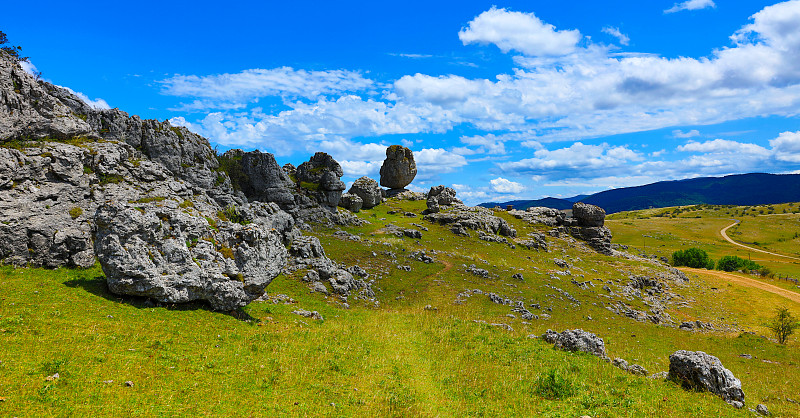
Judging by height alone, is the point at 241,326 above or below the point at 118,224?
below

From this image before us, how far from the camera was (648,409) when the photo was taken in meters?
16.4

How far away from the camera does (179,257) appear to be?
72.4 ft

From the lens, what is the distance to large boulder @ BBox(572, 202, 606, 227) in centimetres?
11306

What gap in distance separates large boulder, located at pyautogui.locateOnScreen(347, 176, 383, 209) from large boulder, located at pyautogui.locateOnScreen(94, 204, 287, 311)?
3371 inches

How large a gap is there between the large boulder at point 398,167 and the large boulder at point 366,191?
2826cm

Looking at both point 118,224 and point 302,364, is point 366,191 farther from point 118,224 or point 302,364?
point 302,364

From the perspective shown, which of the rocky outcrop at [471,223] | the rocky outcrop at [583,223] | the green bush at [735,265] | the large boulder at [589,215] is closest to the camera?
the rocky outcrop at [471,223]

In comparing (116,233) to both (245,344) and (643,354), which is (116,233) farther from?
(643,354)

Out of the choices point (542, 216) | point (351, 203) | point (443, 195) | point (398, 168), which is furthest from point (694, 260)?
point (351, 203)

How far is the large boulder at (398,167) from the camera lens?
146000mm

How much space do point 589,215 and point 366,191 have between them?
72.4m

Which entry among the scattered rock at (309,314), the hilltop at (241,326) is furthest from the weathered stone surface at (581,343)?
the scattered rock at (309,314)

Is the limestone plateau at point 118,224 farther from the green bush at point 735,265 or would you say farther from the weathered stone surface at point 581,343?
the green bush at point 735,265

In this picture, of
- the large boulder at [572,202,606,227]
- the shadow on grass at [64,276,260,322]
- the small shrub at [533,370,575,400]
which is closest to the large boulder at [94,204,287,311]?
the shadow on grass at [64,276,260,322]
